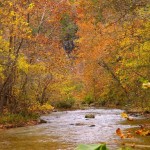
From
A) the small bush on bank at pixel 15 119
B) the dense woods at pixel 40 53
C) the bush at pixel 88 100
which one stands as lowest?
the bush at pixel 88 100

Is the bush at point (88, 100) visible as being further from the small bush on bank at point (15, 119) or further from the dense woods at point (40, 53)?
the small bush on bank at point (15, 119)

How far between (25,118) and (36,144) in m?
8.77

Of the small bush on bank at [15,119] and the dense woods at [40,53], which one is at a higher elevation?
the dense woods at [40,53]

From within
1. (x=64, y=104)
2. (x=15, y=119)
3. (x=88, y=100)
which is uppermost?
(x=15, y=119)

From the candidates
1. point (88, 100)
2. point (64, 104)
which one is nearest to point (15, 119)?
point (64, 104)

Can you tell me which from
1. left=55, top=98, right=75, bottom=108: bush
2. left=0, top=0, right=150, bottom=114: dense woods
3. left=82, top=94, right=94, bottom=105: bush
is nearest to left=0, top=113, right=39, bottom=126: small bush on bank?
left=0, top=0, right=150, bottom=114: dense woods

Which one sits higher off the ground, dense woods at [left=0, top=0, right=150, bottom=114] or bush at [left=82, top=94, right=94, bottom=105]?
dense woods at [left=0, top=0, right=150, bottom=114]

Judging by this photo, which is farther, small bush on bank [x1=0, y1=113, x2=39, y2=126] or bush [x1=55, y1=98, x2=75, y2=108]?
bush [x1=55, y1=98, x2=75, y2=108]

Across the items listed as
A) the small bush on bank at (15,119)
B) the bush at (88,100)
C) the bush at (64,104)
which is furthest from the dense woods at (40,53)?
the bush at (88,100)

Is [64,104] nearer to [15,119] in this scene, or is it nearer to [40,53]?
[40,53]

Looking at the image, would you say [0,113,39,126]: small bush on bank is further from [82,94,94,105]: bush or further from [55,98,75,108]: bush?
[82,94,94,105]: bush

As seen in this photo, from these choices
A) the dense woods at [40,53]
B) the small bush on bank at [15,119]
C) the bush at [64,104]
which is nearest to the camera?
the dense woods at [40,53]

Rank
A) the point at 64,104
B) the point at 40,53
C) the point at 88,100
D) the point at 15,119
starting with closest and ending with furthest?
the point at 15,119 < the point at 40,53 < the point at 64,104 < the point at 88,100

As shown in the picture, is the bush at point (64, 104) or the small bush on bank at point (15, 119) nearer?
the small bush on bank at point (15, 119)
